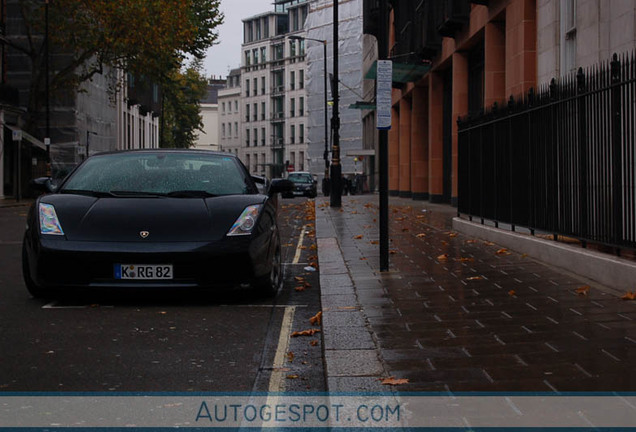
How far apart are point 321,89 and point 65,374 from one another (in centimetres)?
8024

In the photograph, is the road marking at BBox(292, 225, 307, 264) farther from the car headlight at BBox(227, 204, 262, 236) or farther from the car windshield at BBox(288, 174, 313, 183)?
the car windshield at BBox(288, 174, 313, 183)

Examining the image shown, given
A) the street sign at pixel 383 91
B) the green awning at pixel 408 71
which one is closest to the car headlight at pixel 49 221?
the street sign at pixel 383 91

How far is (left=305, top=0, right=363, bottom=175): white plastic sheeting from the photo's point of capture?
7450 centimetres

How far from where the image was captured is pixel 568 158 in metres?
9.27

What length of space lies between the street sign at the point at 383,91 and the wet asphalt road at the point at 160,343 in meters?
1.94

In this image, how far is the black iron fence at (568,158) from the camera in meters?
7.76

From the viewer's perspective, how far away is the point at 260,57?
115 metres

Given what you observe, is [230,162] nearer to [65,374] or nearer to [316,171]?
[65,374]

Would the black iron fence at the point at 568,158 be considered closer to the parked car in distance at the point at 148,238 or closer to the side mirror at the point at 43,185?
the parked car in distance at the point at 148,238

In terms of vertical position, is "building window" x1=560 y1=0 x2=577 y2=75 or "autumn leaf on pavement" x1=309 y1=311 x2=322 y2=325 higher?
"building window" x1=560 y1=0 x2=577 y2=75

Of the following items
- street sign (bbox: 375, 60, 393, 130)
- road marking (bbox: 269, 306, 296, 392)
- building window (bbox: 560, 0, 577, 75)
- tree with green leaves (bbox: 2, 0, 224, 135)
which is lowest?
road marking (bbox: 269, 306, 296, 392)

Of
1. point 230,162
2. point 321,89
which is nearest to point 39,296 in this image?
point 230,162

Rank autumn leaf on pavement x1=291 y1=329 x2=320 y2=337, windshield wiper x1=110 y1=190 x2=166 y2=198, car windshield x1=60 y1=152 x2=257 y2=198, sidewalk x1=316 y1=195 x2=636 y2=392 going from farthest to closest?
car windshield x1=60 y1=152 x2=257 y2=198
windshield wiper x1=110 y1=190 x2=166 y2=198
autumn leaf on pavement x1=291 y1=329 x2=320 y2=337
sidewalk x1=316 y1=195 x2=636 y2=392

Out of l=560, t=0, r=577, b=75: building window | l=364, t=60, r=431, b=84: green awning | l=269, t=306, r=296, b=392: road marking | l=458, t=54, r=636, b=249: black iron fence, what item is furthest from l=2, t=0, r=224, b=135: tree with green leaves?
l=269, t=306, r=296, b=392: road marking
